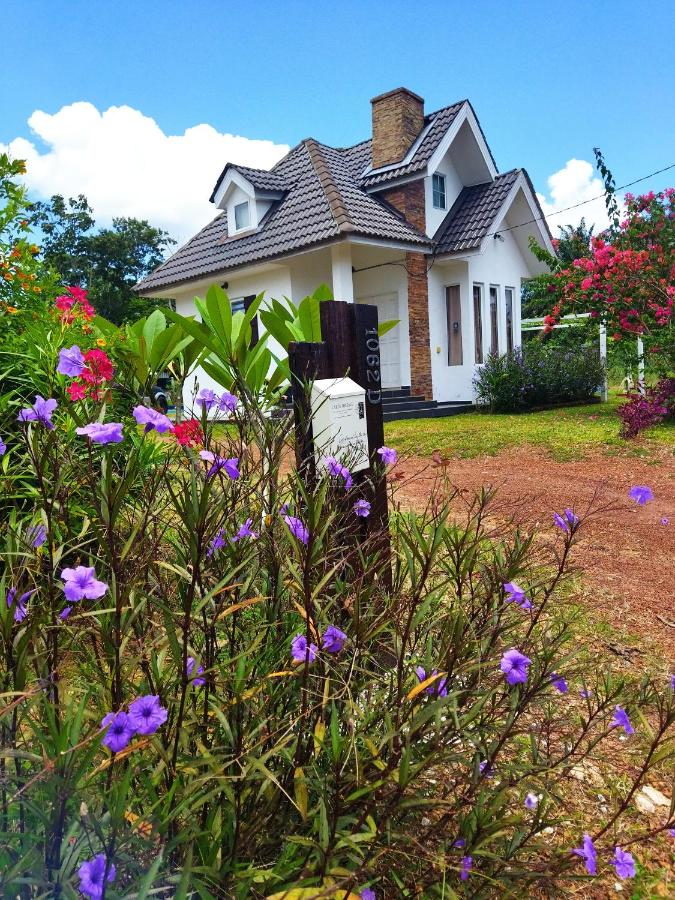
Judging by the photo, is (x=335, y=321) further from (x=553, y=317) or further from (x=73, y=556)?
(x=553, y=317)

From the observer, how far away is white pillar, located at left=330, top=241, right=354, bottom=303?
12383 millimetres

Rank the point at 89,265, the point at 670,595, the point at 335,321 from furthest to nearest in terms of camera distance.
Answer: the point at 89,265
the point at 670,595
the point at 335,321

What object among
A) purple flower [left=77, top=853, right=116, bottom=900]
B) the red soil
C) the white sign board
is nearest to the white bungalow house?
the red soil

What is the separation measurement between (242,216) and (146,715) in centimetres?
1557

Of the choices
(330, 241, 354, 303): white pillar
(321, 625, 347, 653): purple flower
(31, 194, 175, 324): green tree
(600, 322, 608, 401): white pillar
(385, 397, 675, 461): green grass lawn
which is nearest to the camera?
(321, 625, 347, 653): purple flower

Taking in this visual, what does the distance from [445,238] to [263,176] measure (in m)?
4.51

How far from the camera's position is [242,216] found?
15.2 meters

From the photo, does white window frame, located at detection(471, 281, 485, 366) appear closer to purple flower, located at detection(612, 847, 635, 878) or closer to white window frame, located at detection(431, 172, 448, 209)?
white window frame, located at detection(431, 172, 448, 209)

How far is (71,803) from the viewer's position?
2.94 ft

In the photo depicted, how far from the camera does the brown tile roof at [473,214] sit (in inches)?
542

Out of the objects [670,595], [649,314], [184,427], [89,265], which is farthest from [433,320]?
[89,265]

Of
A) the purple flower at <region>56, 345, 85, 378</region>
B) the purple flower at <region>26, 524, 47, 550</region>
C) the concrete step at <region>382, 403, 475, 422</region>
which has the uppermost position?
the purple flower at <region>56, 345, 85, 378</region>

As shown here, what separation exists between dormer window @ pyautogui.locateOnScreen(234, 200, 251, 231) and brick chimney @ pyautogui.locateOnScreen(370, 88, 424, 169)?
10.3ft

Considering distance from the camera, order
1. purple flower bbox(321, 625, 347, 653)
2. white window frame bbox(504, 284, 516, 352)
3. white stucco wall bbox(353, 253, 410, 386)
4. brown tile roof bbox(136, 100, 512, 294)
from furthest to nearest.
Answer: white window frame bbox(504, 284, 516, 352)
white stucco wall bbox(353, 253, 410, 386)
brown tile roof bbox(136, 100, 512, 294)
purple flower bbox(321, 625, 347, 653)
